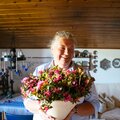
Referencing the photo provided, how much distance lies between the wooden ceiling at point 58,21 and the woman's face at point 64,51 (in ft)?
6.11

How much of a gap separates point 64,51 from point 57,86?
0.28m

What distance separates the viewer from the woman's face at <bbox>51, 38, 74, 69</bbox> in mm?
1320

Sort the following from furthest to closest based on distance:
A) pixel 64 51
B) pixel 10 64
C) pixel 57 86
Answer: pixel 10 64 < pixel 64 51 < pixel 57 86

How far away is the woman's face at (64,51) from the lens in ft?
4.33

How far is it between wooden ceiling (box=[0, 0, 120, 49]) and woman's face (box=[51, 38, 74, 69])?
1862 millimetres

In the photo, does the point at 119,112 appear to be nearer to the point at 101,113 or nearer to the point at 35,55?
the point at 101,113

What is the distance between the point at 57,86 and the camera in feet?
3.64

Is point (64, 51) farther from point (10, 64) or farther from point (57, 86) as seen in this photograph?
point (10, 64)

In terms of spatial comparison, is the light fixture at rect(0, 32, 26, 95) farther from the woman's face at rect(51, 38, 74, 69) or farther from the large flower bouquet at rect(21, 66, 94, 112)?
the large flower bouquet at rect(21, 66, 94, 112)

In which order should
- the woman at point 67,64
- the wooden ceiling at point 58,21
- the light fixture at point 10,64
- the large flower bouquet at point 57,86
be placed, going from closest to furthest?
the large flower bouquet at point 57,86
the woman at point 67,64
the wooden ceiling at point 58,21
the light fixture at point 10,64

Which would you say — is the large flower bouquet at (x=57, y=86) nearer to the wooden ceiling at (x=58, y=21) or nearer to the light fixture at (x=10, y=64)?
the wooden ceiling at (x=58, y=21)

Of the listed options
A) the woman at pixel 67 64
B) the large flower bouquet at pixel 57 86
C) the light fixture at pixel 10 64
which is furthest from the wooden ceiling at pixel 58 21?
the large flower bouquet at pixel 57 86

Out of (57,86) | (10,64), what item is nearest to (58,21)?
(10,64)

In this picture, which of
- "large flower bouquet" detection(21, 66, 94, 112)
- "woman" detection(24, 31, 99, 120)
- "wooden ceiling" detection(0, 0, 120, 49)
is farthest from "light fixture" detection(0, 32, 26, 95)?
"large flower bouquet" detection(21, 66, 94, 112)
